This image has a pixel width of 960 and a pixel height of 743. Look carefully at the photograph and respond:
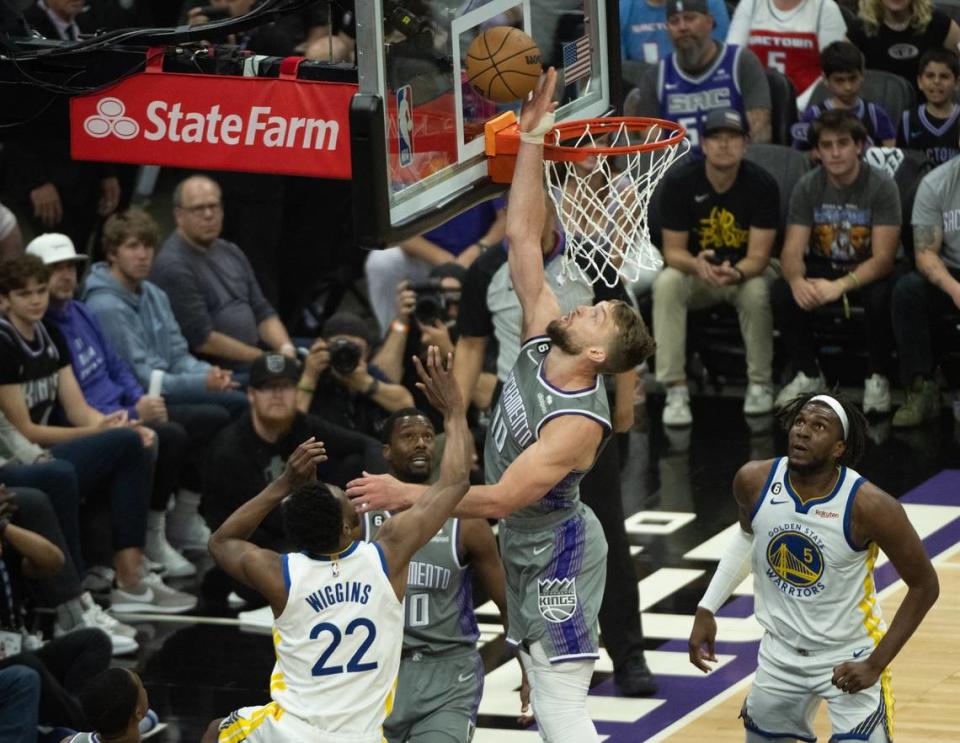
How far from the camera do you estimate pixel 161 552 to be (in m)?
9.70

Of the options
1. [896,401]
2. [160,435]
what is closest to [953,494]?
[896,401]

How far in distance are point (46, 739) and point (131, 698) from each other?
1.46 metres

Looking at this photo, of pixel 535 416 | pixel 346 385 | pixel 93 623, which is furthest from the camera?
pixel 346 385

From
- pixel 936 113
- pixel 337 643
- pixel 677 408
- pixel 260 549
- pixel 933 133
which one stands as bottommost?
pixel 677 408

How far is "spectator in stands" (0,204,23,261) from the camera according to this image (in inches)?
408

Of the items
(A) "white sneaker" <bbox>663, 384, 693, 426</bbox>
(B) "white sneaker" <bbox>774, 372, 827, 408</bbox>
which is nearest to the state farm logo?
(A) "white sneaker" <bbox>663, 384, 693, 426</bbox>

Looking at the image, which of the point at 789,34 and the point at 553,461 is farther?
the point at 789,34

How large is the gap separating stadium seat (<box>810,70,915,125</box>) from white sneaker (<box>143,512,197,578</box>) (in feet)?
17.2

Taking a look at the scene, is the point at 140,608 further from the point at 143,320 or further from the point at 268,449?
the point at 143,320

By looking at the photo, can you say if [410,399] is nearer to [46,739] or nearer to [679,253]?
[679,253]

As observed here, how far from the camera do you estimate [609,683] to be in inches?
321

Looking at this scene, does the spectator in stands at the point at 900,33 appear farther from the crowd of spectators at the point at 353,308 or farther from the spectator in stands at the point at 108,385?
the spectator in stands at the point at 108,385

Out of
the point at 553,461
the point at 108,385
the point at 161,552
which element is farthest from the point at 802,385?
the point at 553,461

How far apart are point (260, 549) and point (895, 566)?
210 centimetres
